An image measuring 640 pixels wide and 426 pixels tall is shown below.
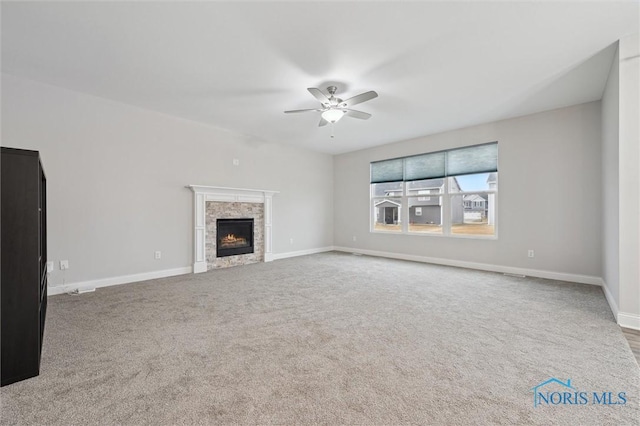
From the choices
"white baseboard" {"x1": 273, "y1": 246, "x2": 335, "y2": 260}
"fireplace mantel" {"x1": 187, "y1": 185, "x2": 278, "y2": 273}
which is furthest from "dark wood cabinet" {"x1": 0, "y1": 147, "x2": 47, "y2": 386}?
"white baseboard" {"x1": 273, "y1": 246, "x2": 335, "y2": 260}

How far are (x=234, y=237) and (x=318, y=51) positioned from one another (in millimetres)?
4012

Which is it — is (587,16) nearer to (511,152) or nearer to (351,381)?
(511,152)

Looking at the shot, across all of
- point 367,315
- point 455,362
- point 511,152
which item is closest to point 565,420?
point 455,362

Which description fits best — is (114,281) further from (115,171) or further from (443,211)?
(443,211)

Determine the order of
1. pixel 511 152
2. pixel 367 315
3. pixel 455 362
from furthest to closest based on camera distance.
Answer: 1. pixel 511 152
2. pixel 367 315
3. pixel 455 362

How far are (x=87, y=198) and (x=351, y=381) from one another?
4307 mm

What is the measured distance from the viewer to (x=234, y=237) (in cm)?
570

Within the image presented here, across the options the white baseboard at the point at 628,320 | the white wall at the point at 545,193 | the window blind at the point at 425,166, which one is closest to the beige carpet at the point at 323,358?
the white baseboard at the point at 628,320

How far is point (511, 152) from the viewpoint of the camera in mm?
4863

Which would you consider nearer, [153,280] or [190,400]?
[190,400]

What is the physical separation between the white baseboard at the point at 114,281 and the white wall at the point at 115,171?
0.07 m

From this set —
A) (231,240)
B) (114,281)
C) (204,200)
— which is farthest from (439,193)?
(114,281)

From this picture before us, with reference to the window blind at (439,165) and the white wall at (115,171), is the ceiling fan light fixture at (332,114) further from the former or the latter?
the window blind at (439,165)

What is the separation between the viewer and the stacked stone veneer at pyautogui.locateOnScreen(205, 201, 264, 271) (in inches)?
205
